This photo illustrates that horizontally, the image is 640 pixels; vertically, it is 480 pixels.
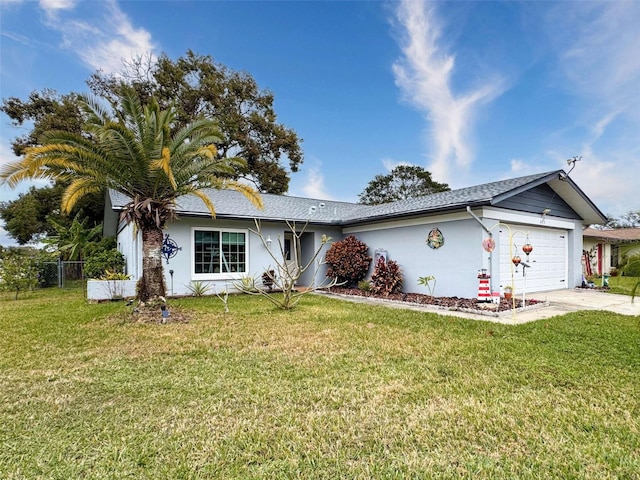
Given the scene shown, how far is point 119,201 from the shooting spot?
39.1ft

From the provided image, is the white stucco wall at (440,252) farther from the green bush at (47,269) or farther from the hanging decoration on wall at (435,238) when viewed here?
the green bush at (47,269)

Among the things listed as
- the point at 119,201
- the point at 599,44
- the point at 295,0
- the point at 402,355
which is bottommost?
the point at 402,355

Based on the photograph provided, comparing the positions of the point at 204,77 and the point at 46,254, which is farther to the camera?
the point at 204,77

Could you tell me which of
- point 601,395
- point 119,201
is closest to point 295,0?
point 119,201

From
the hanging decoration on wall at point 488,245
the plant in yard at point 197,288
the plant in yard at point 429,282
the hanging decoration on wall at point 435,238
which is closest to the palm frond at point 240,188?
the plant in yard at point 197,288

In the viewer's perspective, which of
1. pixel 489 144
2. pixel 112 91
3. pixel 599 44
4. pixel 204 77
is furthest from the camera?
pixel 204 77

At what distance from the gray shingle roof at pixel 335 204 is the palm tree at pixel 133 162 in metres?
2.67

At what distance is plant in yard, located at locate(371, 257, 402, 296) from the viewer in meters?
12.1

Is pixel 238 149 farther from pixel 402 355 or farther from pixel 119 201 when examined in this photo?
pixel 402 355

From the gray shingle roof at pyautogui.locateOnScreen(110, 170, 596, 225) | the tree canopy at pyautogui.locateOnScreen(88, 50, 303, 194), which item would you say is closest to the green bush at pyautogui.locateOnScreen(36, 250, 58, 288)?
the gray shingle roof at pyautogui.locateOnScreen(110, 170, 596, 225)

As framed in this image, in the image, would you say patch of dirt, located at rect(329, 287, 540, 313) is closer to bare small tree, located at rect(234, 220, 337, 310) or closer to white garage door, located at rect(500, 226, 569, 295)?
white garage door, located at rect(500, 226, 569, 295)

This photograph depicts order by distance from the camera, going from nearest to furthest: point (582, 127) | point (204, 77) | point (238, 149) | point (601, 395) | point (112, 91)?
1. point (601, 395)
2. point (582, 127)
3. point (112, 91)
4. point (204, 77)
5. point (238, 149)

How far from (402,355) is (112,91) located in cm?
2521

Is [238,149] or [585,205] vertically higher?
[238,149]
